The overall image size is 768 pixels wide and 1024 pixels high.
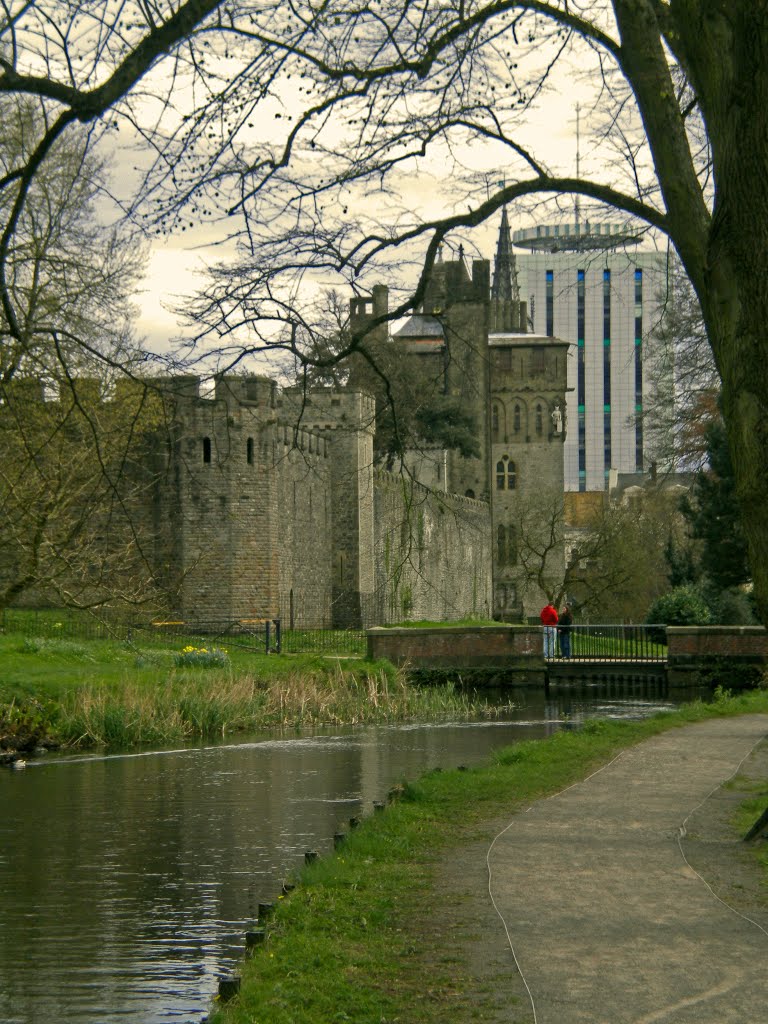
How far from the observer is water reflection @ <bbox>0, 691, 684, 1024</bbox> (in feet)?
25.8

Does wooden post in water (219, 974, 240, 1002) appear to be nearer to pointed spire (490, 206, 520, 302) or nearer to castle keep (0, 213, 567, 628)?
castle keep (0, 213, 567, 628)

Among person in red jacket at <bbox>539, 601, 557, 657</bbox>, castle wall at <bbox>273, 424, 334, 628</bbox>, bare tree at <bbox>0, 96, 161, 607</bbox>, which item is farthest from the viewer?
castle wall at <bbox>273, 424, 334, 628</bbox>

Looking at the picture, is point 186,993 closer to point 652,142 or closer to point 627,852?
point 627,852

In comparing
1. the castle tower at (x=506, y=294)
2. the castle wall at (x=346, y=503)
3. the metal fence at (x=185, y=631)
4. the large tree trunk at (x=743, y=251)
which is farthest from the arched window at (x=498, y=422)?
the large tree trunk at (x=743, y=251)

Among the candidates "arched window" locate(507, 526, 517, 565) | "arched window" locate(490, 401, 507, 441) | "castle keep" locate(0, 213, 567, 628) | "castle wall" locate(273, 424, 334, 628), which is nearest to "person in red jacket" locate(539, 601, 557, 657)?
"castle keep" locate(0, 213, 567, 628)

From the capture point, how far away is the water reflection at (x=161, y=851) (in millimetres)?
7871

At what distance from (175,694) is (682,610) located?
18.4 meters

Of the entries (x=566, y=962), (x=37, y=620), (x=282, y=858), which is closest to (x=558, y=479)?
(x=37, y=620)

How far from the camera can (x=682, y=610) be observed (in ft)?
117

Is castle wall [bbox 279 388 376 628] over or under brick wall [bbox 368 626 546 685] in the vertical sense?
over

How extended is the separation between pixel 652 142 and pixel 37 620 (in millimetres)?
22646

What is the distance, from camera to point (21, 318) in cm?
1959

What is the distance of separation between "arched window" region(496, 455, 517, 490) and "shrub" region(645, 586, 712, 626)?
1400 inches

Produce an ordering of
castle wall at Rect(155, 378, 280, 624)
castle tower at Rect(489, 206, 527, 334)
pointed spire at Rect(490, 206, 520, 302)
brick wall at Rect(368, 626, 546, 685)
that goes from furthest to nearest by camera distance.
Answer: pointed spire at Rect(490, 206, 520, 302), castle tower at Rect(489, 206, 527, 334), castle wall at Rect(155, 378, 280, 624), brick wall at Rect(368, 626, 546, 685)
